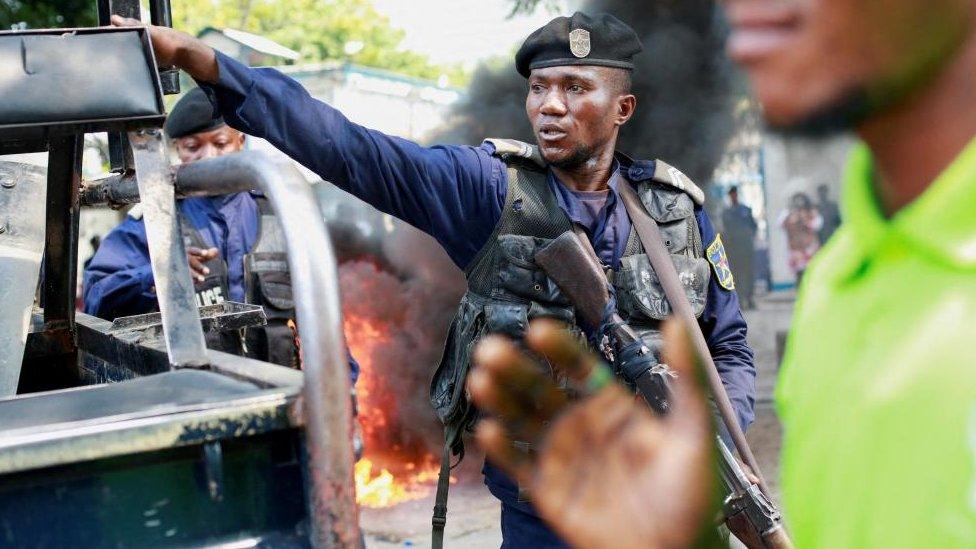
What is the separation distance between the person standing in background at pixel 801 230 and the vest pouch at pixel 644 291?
11359mm

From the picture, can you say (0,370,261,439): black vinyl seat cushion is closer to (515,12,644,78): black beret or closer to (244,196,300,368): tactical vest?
(515,12,644,78): black beret

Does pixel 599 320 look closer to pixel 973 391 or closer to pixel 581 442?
pixel 581 442

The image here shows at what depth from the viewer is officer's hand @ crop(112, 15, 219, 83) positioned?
2248 mm

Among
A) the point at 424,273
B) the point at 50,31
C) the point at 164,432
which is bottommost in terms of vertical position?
the point at 424,273

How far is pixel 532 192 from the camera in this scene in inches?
118

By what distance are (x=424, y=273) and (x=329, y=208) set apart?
2.90 m

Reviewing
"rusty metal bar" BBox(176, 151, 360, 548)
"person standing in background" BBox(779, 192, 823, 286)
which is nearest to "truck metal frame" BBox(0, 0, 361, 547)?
"rusty metal bar" BBox(176, 151, 360, 548)

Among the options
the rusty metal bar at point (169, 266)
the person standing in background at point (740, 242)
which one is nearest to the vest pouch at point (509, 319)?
the rusty metal bar at point (169, 266)

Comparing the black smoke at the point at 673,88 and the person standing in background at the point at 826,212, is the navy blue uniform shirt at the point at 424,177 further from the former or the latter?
the person standing in background at the point at 826,212

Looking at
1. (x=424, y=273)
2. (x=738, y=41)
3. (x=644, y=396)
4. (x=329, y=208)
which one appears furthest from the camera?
(x=329, y=208)

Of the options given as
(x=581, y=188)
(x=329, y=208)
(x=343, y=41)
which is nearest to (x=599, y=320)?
(x=581, y=188)

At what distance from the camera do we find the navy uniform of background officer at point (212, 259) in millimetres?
3793

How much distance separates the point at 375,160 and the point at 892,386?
83.0 inches

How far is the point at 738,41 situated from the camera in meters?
0.93
